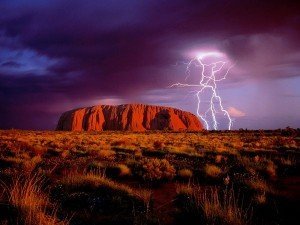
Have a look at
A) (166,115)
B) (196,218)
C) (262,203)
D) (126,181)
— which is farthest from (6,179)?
(166,115)

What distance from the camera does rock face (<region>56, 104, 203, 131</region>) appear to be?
129750 mm

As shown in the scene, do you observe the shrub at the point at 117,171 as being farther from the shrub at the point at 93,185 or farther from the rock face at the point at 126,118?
the rock face at the point at 126,118

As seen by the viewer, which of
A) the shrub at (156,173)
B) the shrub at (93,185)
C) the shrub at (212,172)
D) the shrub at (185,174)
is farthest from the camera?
the shrub at (185,174)

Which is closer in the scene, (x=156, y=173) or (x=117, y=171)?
(x=156, y=173)

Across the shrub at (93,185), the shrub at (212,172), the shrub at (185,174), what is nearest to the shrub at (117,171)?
the shrub at (185,174)

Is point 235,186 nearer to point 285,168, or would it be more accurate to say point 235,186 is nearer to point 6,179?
point 285,168

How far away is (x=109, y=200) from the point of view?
705cm

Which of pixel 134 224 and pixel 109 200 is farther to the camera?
pixel 109 200

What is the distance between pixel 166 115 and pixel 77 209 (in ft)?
424

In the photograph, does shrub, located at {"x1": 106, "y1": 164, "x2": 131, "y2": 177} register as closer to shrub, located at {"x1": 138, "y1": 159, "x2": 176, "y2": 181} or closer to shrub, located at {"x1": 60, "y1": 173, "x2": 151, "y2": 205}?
shrub, located at {"x1": 138, "y1": 159, "x2": 176, "y2": 181}

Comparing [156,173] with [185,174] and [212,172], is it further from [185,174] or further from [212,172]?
[212,172]

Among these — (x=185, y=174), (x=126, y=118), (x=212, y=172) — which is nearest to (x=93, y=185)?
(x=185, y=174)

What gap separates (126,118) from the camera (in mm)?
132875

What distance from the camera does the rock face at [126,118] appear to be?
426ft
